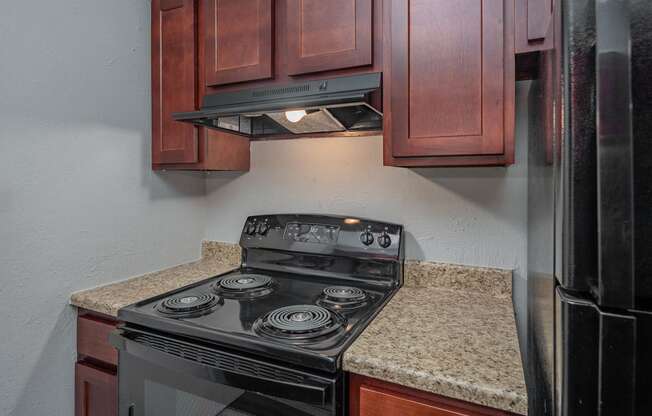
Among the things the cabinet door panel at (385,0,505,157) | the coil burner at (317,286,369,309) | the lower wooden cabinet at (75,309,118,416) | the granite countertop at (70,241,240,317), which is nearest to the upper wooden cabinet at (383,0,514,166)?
the cabinet door panel at (385,0,505,157)

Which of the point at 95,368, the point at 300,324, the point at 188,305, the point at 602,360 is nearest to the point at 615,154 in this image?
the point at 602,360

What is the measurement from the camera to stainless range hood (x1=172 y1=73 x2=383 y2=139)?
107cm

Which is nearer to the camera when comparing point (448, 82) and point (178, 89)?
point (448, 82)

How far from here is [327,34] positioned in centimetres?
119

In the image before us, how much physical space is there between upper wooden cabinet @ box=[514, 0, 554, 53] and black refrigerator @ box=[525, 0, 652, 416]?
20.5 inches

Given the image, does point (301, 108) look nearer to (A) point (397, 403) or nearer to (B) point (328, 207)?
(B) point (328, 207)

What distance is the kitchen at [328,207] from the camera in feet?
1.53

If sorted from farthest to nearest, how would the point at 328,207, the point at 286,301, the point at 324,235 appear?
1. the point at 328,207
2. the point at 324,235
3. the point at 286,301

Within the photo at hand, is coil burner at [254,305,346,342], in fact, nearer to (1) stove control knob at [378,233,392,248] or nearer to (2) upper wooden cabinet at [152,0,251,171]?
(1) stove control knob at [378,233,392,248]

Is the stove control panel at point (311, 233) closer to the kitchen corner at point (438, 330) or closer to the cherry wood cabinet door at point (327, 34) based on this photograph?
the kitchen corner at point (438, 330)

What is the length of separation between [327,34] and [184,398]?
1.24 metres

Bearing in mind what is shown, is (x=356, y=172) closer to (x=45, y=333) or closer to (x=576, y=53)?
(x=576, y=53)

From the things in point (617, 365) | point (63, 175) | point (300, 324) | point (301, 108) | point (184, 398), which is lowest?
point (184, 398)

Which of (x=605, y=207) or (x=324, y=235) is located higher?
(x=605, y=207)
